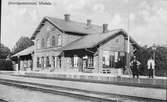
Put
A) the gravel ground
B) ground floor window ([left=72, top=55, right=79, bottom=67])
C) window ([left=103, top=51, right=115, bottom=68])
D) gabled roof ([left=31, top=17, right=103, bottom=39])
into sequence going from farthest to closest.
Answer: gabled roof ([left=31, top=17, right=103, bottom=39]) → ground floor window ([left=72, top=55, right=79, bottom=67]) → window ([left=103, top=51, right=115, bottom=68]) → the gravel ground

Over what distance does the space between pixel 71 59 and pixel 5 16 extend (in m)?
23.1

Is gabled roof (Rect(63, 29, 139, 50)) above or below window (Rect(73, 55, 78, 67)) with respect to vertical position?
above

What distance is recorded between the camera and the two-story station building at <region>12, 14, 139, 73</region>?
2625cm

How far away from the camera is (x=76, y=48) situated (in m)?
27.5

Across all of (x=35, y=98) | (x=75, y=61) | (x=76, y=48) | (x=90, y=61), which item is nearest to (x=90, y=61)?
(x=90, y=61)

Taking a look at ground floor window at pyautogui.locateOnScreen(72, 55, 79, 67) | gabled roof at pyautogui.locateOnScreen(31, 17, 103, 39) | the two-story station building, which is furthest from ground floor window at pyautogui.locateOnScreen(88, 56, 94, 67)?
gabled roof at pyautogui.locateOnScreen(31, 17, 103, 39)

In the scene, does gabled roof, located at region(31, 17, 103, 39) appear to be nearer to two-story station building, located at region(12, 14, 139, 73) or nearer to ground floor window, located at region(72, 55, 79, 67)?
two-story station building, located at region(12, 14, 139, 73)

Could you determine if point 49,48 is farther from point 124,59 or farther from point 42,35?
point 124,59

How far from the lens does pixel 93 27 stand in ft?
111

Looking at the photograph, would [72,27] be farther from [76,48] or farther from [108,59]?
[108,59]

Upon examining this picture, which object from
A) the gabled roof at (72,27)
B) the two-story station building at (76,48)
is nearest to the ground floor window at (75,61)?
the two-story station building at (76,48)

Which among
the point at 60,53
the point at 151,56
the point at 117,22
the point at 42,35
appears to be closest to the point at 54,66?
the point at 60,53

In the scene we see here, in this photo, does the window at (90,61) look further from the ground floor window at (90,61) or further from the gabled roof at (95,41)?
the gabled roof at (95,41)

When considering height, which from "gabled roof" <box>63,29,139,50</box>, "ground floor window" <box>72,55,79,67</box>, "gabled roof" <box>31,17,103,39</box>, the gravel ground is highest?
"gabled roof" <box>31,17,103,39</box>
